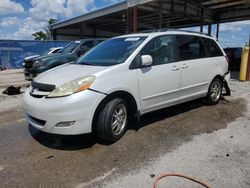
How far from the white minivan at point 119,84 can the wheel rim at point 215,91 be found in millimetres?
468

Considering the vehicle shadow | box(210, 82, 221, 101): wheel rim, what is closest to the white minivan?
the vehicle shadow

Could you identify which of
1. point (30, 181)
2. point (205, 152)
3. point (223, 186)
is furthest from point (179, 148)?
point (30, 181)

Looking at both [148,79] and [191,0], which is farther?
[191,0]

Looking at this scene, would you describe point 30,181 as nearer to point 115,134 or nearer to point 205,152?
point 115,134

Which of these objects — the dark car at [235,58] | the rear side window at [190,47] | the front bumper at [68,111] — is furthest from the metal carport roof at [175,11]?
the front bumper at [68,111]

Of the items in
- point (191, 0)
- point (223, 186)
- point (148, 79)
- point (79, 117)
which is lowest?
point (223, 186)

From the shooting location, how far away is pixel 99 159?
338 centimetres

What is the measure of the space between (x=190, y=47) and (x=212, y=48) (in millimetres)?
1015

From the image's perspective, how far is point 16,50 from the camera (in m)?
19.1

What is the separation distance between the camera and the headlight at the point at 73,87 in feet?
11.1

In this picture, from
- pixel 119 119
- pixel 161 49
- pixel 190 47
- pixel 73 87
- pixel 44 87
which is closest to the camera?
pixel 73 87

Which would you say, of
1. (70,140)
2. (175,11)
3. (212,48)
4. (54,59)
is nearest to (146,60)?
(70,140)

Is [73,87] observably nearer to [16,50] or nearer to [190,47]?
[190,47]

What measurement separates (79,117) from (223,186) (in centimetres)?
203
